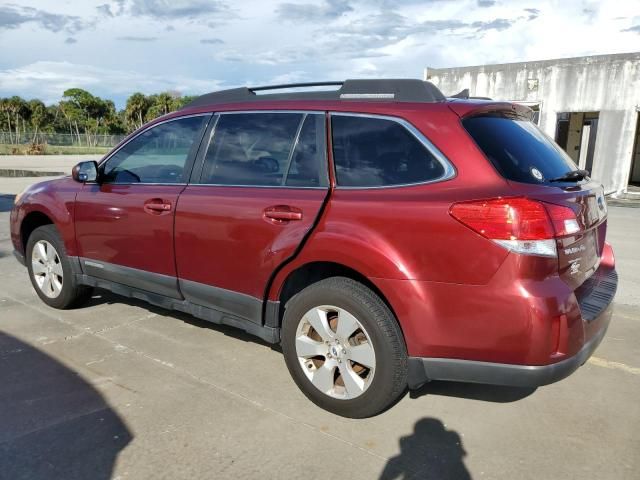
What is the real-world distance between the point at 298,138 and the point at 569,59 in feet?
50.1

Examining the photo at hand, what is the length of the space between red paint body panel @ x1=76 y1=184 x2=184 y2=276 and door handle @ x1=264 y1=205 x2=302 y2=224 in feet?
2.82

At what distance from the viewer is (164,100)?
61156 mm

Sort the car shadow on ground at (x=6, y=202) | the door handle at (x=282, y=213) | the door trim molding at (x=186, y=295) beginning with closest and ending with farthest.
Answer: the door handle at (x=282, y=213)
the door trim molding at (x=186, y=295)
the car shadow on ground at (x=6, y=202)

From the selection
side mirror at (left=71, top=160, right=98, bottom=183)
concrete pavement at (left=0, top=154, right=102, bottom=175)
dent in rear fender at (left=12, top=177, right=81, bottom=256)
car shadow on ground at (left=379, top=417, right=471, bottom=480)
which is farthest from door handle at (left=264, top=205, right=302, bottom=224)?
concrete pavement at (left=0, top=154, right=102, bottom=175)

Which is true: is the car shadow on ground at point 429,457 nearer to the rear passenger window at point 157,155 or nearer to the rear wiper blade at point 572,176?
the rear wiper blade at point 572,176

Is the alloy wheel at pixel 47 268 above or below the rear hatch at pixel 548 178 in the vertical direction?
below

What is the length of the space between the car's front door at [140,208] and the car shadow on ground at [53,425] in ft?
2.75

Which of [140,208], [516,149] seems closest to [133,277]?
[140,208]

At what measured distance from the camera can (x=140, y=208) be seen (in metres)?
3.88

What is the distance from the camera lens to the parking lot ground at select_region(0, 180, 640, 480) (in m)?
2.60

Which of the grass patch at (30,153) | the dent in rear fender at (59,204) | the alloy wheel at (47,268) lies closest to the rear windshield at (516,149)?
the dent in rear fender at (59,204)

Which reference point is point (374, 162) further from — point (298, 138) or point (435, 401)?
point (435, 401)

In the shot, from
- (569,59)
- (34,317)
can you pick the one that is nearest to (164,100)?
(569,59)

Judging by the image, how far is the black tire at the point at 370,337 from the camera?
9.12 ft
